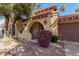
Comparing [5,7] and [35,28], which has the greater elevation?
[5,7]

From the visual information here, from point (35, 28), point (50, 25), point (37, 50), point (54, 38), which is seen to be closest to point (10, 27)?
point (35, 28)

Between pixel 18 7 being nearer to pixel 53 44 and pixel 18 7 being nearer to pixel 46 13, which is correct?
pixel 46 13

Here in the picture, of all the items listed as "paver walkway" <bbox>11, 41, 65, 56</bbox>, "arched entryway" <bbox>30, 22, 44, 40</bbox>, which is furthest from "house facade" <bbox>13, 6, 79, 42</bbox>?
"paver walkway" <bbox>11, 41, 65, 56</bbox>

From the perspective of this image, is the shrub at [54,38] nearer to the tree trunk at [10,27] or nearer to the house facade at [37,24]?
the house facade at [37,24]

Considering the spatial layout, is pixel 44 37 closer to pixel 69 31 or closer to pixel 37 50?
pixel 37 50

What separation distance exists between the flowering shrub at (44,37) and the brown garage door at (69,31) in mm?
270

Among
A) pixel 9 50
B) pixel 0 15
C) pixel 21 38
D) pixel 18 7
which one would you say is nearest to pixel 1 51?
pixel 9 50

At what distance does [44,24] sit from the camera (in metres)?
3.82

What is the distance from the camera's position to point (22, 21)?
389 cm

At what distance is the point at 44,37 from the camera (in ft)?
12.7

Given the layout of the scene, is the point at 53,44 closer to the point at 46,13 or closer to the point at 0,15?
the point at 46,13

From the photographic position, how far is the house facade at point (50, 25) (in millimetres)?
3775

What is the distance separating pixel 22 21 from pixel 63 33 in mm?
980

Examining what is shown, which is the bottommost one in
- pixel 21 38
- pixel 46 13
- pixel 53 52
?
pixel 53 52
